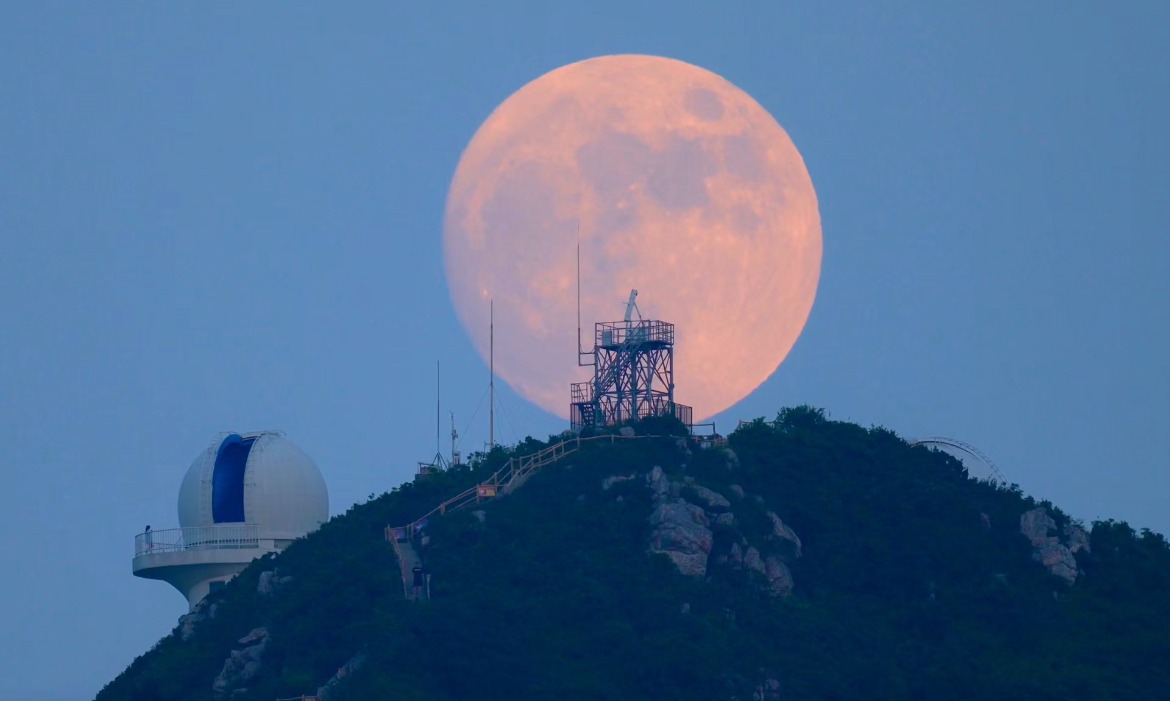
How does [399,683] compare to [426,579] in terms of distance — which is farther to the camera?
[426,579]

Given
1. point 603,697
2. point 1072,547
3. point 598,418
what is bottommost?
point 603,697

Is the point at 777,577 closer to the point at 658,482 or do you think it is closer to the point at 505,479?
the point at 658,482

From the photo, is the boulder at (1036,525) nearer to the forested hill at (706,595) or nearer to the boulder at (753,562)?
the forested hill at (706,595)

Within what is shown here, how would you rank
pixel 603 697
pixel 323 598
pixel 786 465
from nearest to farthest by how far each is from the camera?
pixel 603 697
pixel 323 598
pixel 786 465

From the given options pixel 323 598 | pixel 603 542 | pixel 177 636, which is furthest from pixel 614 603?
pixel 177 636

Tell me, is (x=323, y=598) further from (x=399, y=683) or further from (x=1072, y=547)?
(x=1072, y=547)

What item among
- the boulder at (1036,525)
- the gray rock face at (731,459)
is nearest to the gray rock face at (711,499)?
the gray rock face at (731,459)

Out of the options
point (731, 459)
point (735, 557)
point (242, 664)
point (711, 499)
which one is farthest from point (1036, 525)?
point (242, 664)
